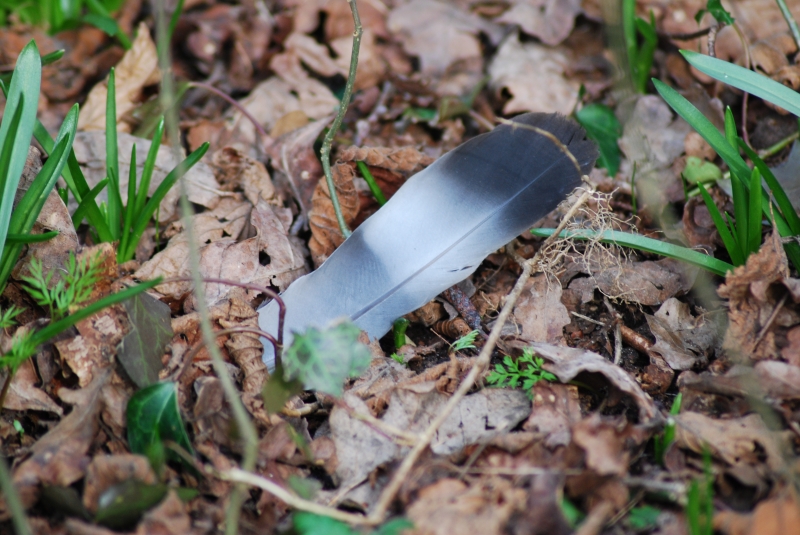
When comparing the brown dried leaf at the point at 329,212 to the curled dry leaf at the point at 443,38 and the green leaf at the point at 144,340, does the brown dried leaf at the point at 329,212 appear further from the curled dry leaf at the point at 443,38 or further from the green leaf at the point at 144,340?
the curled dry leaf at the point at 443,38

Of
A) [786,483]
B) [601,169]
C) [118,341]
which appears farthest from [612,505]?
[601,169]

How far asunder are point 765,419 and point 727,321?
16.9 inches

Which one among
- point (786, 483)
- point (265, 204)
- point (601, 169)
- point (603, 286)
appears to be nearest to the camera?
point (786, 483)

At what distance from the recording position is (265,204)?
204 centimetres

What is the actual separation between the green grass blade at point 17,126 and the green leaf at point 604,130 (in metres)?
1.80

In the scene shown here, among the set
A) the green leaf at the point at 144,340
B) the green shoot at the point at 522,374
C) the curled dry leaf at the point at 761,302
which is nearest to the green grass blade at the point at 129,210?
the green leaf at the point at 144,340

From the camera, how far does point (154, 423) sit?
1.29 meters

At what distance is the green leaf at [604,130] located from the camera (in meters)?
2.20

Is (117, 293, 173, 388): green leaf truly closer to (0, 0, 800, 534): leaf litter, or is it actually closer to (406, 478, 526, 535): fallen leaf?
(0, 0, 800, 534): leaf litter

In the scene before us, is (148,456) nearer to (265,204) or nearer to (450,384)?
(450,384)

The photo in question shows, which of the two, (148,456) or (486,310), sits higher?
(148,456)

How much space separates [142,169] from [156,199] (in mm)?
385

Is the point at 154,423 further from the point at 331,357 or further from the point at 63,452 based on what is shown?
the point at 331,357

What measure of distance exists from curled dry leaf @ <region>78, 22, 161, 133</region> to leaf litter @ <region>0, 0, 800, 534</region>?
0.01m
